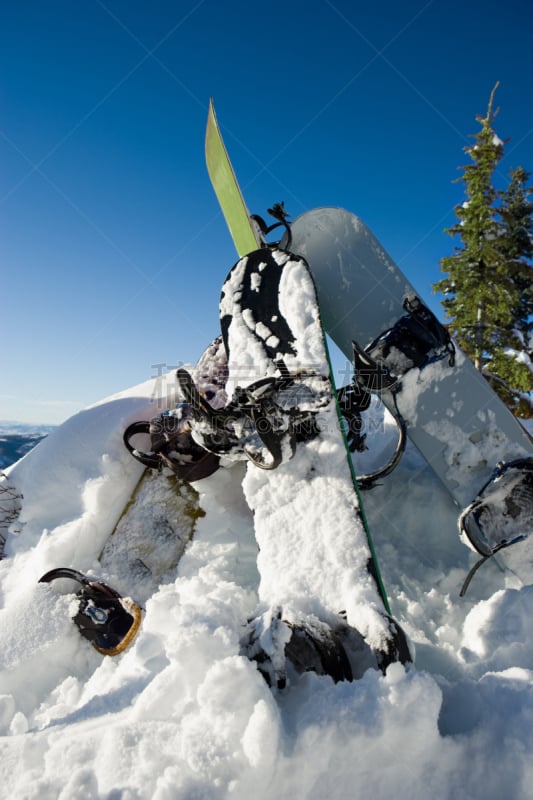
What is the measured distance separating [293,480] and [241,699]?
1.14 m

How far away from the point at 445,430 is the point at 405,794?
207cm

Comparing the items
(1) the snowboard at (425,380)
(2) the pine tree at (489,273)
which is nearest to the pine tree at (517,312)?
(2) the pine tree at (489,273)

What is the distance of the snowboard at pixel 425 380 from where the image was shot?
2.45 meters

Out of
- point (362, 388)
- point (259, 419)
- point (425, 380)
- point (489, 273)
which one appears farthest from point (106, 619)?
point (489, 273)

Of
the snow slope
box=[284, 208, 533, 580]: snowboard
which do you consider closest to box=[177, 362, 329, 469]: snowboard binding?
box=[284, 208, 533, 580]: snowboard

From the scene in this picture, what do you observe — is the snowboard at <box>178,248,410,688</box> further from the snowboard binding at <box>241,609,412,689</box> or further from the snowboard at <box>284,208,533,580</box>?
the snowboard at <box>284,208,533,580</box>

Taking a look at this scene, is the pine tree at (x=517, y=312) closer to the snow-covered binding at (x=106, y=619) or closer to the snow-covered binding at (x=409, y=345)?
the snow-covered binding at (x=409, y=345)

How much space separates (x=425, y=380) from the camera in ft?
9.55

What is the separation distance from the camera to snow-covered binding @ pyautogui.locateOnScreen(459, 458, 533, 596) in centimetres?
239

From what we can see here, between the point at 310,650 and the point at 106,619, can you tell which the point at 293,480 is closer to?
the point at 310,650

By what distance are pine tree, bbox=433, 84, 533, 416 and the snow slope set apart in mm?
10600

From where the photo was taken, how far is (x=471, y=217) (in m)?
12.5

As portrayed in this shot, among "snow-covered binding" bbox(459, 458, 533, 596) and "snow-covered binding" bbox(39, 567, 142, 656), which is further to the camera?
"snow-covered binding" bbox(459, 458, 533, 596)

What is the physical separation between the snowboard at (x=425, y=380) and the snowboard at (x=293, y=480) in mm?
449
